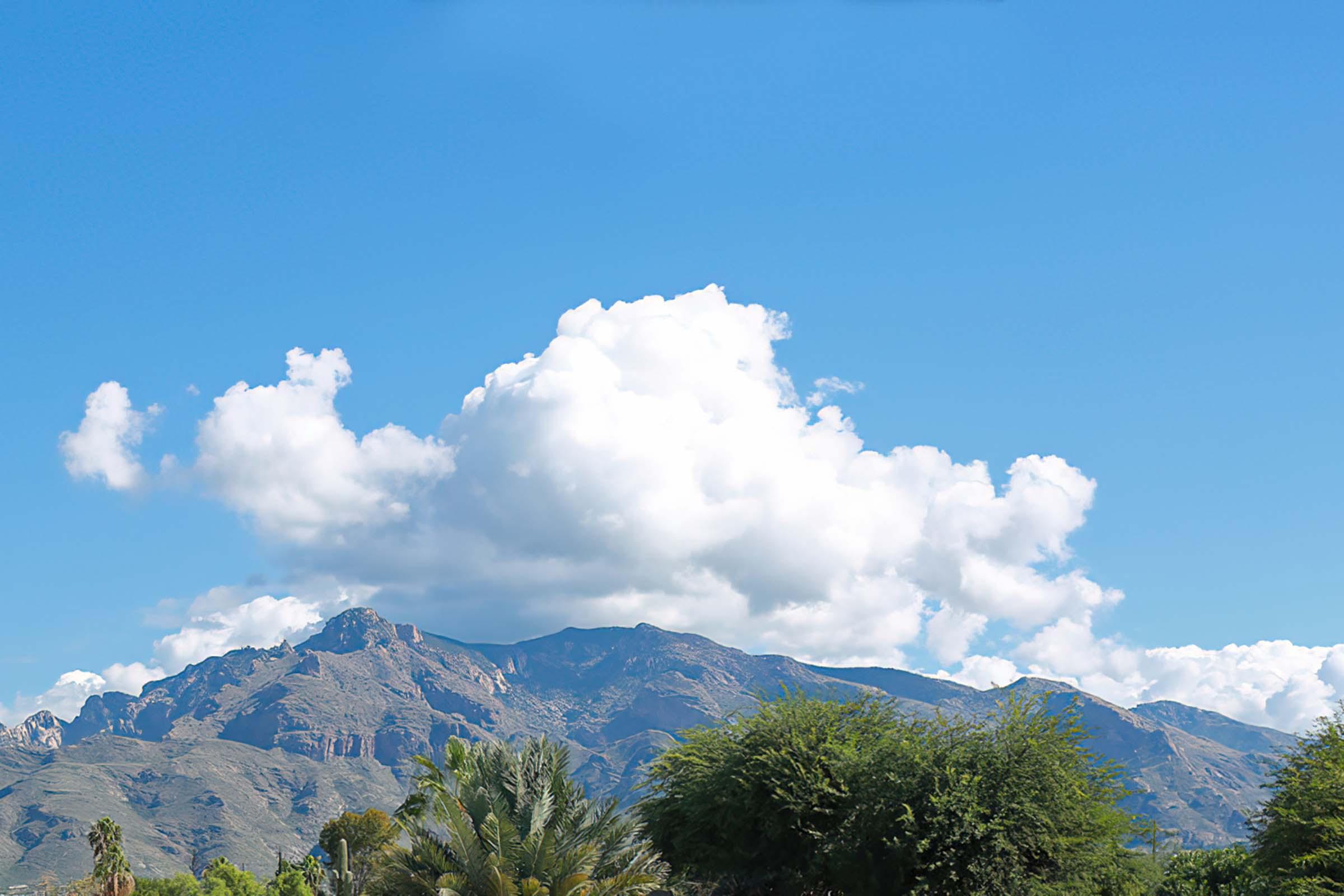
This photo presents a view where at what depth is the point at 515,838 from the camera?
105ft

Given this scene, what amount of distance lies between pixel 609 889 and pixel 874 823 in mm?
11225

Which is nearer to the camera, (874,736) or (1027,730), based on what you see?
(1027,730)

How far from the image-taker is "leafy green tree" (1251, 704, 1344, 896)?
33.5 m

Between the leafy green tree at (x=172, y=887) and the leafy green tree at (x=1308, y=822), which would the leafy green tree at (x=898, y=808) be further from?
the leafy green tree at (x=172, y=887)

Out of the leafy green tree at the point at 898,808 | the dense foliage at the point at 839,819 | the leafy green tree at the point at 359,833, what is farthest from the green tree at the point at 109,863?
the leafy green tree at the point at 898,808

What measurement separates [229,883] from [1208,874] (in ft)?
279

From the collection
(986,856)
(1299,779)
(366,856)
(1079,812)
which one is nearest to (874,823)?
(986,856)

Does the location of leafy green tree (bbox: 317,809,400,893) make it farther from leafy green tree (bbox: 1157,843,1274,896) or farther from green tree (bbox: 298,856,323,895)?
leafy green tree (bbox: 1157,843,1274,896)

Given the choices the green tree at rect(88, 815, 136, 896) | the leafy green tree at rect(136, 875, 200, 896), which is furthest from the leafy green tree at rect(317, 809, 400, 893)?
the green tree at rect(88, 815, 136, 896)

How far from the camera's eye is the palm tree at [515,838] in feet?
103

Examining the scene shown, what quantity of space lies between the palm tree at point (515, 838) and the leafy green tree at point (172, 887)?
219 ft

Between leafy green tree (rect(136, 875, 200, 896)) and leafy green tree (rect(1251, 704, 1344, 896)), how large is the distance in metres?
81.6

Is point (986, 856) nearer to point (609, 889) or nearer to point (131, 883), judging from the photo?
point (609, 889)

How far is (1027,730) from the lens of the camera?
39.5m
